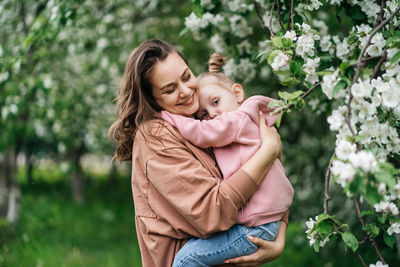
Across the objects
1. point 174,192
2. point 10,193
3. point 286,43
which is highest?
point 286,43

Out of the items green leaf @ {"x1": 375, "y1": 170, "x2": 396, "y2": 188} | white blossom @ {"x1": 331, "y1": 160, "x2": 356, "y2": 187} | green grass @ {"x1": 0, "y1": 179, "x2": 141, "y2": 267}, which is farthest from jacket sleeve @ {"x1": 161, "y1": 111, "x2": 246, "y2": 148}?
green grass @ {"x1": 0, "y1": 179, "x2": 141, "y2": 267}

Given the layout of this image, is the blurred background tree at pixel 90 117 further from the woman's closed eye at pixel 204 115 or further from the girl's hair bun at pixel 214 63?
the woman's closed eye at pixel 204 115

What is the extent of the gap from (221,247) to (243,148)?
442mm

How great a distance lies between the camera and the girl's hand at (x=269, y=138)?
1.89 metres

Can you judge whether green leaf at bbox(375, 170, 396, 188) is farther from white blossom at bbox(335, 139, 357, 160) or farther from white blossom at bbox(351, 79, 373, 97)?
white blossom at bbox(351, 79, 373, 97)

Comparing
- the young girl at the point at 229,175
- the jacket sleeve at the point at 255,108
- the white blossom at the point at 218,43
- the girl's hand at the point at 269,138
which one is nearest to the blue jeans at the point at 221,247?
the young girl at the point at 229,175

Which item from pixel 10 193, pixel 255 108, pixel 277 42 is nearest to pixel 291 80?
pixel 277 42

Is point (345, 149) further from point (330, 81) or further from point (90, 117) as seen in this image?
point (90, 117)

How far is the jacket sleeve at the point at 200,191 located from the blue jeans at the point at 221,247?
63 mm

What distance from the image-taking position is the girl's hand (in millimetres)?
1889

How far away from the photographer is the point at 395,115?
1.60 m

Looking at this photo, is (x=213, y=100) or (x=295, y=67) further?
(x=213, y=100)

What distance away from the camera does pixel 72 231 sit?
639cm

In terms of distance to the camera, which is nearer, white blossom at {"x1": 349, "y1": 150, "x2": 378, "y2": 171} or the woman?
white blossom at {"x1": 349, "y1": 150, "x2": 378, "y2": 171}
